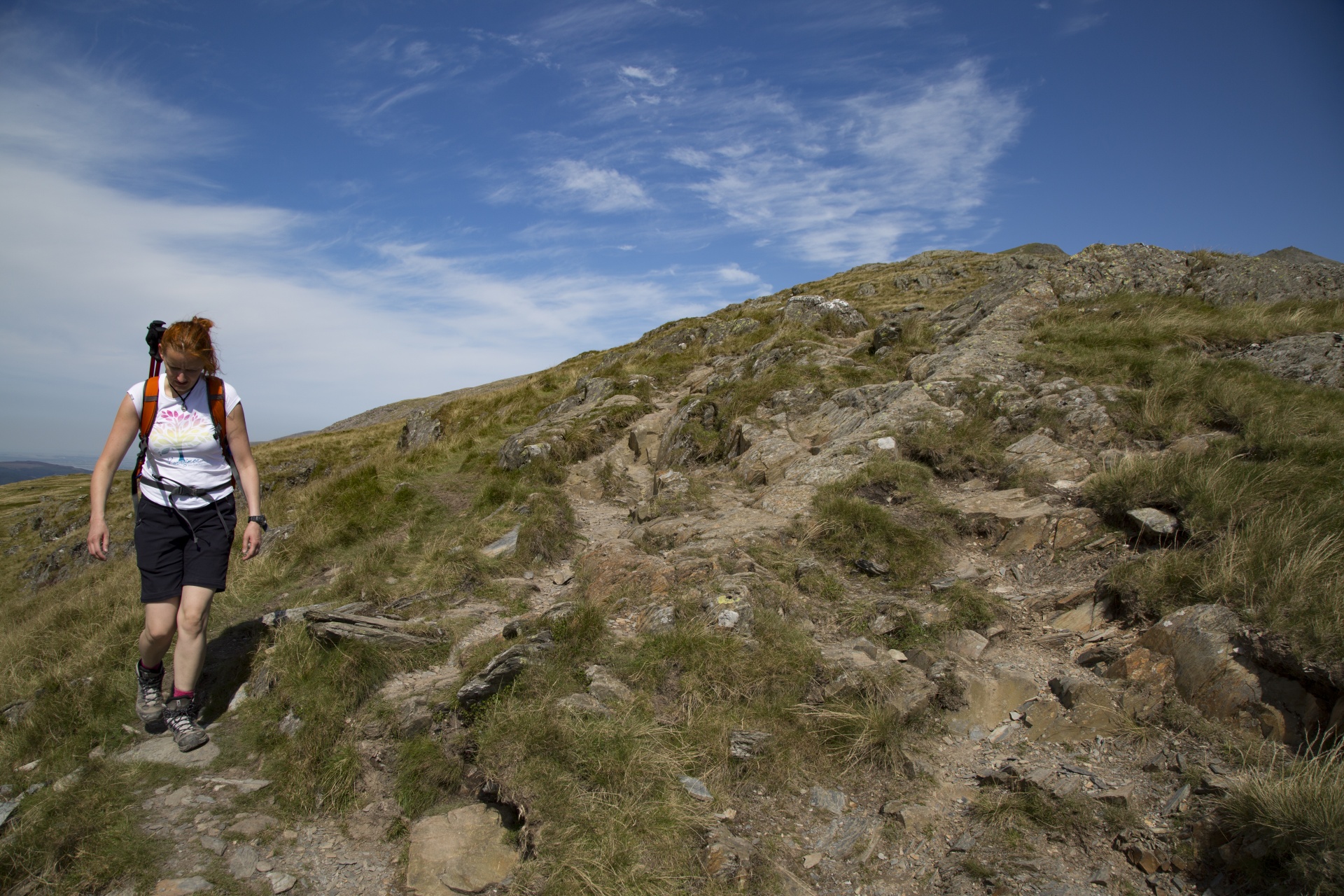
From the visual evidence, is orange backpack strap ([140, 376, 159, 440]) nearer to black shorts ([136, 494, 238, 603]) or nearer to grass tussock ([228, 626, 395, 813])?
black shorts ([136, 494, 238, 603])

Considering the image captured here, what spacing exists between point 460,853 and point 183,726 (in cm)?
274

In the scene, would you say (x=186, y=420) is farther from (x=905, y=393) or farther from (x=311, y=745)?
(x=905, y=393)

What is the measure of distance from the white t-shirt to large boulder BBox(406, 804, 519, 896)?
124 inches

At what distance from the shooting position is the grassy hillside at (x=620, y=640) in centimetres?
→ 399

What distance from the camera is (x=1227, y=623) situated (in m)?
4.63

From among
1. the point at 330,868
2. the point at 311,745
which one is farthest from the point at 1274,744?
the point at 311,745

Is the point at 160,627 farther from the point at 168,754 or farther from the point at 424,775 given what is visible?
the point at 424,775

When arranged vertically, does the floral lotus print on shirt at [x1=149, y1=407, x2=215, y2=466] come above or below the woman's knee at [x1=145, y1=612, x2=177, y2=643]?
above

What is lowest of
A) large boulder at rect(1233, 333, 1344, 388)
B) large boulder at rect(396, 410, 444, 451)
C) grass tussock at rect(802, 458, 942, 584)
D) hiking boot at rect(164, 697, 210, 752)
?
hiking boot at rect(164, 697, 210, 752)

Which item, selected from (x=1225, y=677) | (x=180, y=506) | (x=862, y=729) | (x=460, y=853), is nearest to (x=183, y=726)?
(x=180, y=506)

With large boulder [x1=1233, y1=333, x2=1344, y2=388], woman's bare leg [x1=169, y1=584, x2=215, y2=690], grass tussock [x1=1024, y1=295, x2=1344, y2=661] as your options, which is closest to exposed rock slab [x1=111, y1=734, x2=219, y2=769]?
woman's bare leg [x1=169, y1=584, x2=215, y2=690]

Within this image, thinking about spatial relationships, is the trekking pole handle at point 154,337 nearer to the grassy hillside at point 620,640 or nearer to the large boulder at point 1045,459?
the grassy hillside at point 620,640

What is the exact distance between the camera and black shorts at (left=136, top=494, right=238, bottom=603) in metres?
4.68

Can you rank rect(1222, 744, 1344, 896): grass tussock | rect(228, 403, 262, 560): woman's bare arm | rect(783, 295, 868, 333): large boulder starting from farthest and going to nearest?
1. rect(783, 295, 868, 333): large boulder
2. rect(228, 403, 262, 560): woman's bare arm
3. rect(1222, 744, 1344, 896): grass tussock
